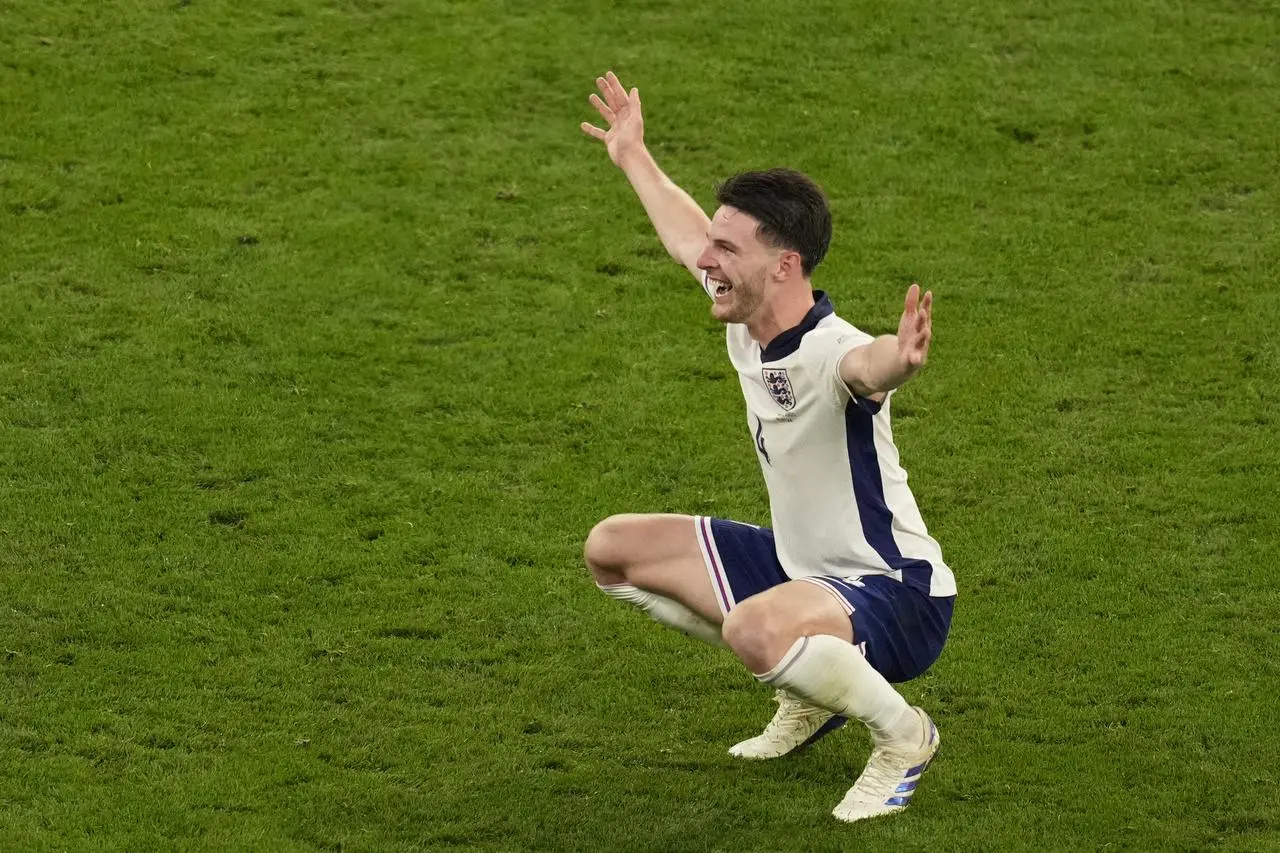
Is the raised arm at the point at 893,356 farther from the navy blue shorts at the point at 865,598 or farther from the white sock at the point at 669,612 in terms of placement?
the white sock at the point at 669,612

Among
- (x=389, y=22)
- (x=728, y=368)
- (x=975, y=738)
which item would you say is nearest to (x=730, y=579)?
(x=975, y=738)

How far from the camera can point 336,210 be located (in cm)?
909

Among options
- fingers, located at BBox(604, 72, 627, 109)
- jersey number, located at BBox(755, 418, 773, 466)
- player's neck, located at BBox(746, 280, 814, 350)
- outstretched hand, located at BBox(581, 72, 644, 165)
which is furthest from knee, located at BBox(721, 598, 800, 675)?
fingers, located at BBox(604, 72, 627, 109)

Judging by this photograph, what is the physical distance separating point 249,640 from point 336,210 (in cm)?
344

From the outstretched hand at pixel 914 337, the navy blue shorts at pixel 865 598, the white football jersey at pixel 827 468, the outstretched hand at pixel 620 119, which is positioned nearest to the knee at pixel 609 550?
the navy blue shorts at pixel 865 598

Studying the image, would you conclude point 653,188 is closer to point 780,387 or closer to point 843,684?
point 780,387

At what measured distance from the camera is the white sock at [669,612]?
5.54 metres

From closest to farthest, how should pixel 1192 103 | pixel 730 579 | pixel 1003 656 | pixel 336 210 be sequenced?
pixel 730 579, pixel 1003 656, pixel 336 210, pixel 1192 103

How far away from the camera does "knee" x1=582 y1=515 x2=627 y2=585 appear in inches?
216

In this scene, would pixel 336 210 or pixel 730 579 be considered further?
pixel 336 210

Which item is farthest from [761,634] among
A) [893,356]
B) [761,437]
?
[893,356]

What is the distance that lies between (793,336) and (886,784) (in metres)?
1.27

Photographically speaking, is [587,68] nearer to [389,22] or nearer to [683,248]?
[389,22]

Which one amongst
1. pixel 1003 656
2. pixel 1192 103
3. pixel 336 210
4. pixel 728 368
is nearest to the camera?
pixel 1003 656
